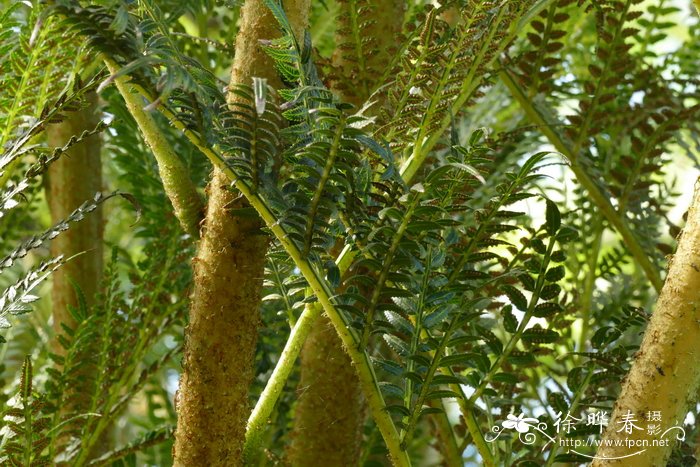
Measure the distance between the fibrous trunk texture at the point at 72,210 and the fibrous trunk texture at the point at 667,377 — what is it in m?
0.72

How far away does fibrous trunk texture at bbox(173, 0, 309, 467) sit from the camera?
614 millimetres

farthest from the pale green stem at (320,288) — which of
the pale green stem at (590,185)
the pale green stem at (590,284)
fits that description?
the pale green stem at (590,284)

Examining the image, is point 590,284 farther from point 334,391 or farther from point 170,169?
point 170,169

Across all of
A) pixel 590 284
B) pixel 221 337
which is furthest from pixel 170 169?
pixel 590 284

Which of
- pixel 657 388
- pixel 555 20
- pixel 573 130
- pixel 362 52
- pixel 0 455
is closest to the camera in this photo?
pixel 657 388

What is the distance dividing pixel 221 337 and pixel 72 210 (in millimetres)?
545

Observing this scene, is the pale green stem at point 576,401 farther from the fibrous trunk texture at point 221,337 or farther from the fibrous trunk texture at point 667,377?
the fibrous trunk texture at point 221,337

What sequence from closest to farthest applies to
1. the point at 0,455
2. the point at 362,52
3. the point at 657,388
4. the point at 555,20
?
1. the point at 657,388
2. the point at 0,455
3. the point at 362,52
4. the point at 555,20

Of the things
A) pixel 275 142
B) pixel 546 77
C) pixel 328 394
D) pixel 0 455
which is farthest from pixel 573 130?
pixel 0 455

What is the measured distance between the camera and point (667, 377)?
1.88 feet

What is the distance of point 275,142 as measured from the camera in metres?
0.57

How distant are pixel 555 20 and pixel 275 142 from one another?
496 millimetres

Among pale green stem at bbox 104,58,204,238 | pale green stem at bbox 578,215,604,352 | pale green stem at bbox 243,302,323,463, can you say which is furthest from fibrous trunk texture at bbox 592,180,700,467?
pale green stem at bbox 578,215,604,352

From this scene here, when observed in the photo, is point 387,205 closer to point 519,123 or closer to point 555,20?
point 555,20
